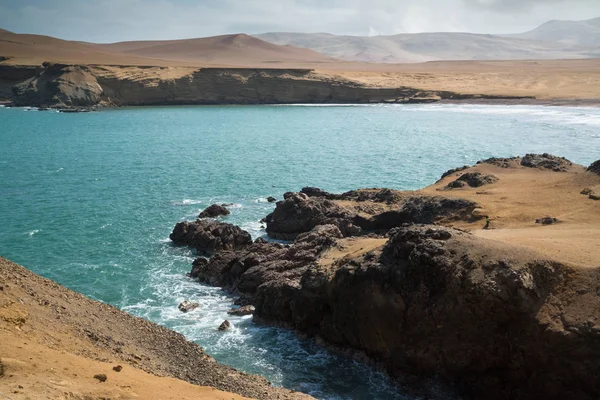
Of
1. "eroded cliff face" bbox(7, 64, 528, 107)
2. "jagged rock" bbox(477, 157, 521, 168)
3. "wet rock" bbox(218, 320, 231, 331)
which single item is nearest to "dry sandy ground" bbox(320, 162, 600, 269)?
"jagged rock" bbox(477, 157, 521, 168)

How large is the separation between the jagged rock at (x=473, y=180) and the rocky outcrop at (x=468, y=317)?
472 inches

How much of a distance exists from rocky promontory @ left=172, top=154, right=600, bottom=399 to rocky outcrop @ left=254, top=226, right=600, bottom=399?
0.07 ft

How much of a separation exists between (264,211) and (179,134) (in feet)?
110

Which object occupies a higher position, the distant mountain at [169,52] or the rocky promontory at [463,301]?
the distant mountain at [169,52]

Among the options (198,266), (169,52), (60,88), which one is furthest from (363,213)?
(169,52)

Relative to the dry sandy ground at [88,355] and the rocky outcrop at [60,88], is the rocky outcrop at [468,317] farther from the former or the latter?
the rocky outcrop at [60,88]

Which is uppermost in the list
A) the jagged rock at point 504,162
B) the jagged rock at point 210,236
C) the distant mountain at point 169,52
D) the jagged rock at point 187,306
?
the distant mountain at point 169,52

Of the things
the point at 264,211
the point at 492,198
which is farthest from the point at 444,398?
the point at 264,211

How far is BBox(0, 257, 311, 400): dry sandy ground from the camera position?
8.41 metres

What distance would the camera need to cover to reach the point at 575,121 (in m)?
57.4

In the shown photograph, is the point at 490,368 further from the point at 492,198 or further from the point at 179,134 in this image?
the point at 179,134

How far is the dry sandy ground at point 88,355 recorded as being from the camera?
8.41m

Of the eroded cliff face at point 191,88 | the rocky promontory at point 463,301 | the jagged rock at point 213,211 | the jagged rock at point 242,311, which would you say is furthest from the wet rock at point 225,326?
the eroded cliff face at point 191,88

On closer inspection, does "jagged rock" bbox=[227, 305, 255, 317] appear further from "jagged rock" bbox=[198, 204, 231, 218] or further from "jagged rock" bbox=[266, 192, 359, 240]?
"jagged rock" bbox=[198, 204, 231, 218]
